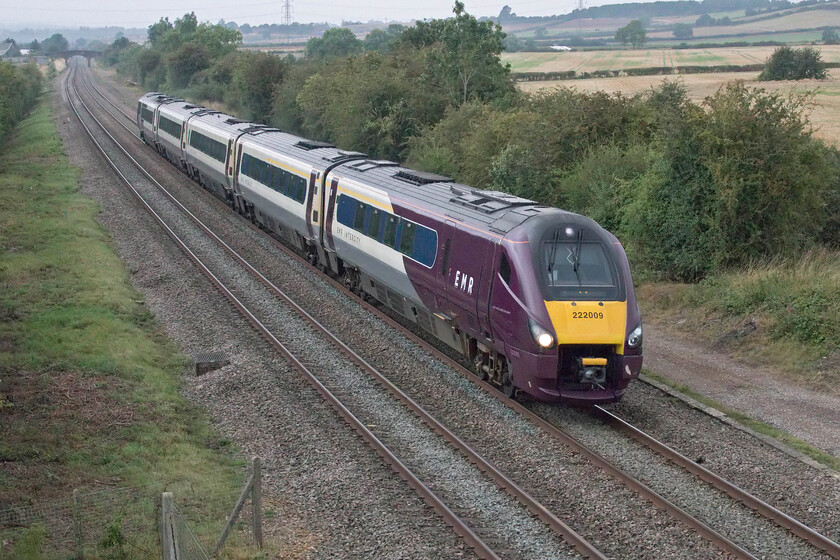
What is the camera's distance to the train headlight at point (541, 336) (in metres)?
12.5

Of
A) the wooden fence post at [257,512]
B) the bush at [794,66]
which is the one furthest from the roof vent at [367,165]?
the bush at [794,66]

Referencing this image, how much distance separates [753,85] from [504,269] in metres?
40.7

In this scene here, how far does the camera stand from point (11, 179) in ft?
120

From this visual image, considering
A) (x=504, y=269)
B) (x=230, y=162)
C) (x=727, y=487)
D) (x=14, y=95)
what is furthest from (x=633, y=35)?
(x=727, y=487)

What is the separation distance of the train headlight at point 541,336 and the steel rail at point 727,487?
1.62 metres

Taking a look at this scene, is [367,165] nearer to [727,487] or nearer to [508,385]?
[508,385]

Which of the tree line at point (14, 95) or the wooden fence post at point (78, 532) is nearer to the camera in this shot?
the wooden fence post at point (78, 532)

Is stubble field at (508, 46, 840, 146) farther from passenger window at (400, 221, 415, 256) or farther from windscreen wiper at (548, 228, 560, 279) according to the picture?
windscreen wiper at (548, 228, 560, 279)

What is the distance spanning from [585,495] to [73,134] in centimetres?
4949

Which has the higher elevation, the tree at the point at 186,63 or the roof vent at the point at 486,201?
the tree at the point at 186,63

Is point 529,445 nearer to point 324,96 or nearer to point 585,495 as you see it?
point 585,495

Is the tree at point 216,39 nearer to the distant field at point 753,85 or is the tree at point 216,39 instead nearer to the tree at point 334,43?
the tree at point 334,43

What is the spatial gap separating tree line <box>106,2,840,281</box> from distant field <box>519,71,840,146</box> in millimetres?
2712

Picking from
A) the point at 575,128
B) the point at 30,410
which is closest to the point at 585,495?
the point at 30,410
